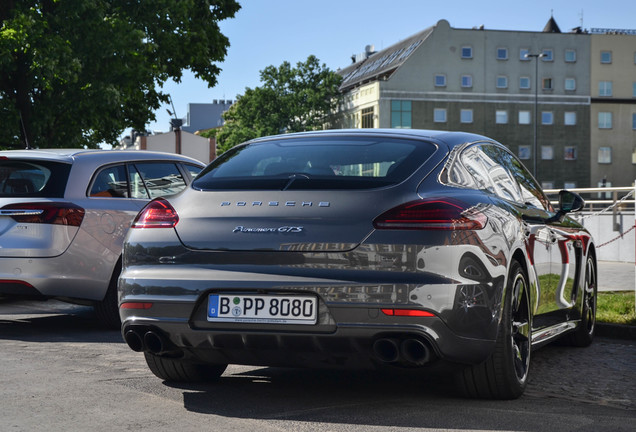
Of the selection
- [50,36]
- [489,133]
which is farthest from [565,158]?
[50,36]

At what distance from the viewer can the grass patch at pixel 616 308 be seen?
943 centimetres

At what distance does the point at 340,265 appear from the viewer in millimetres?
5262

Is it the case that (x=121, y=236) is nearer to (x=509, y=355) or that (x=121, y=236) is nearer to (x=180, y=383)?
(x=180, y=383)

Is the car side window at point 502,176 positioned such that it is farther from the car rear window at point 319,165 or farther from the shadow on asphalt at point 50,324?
the shadow on asphalt at point 50,324

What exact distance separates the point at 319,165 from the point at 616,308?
549 cm

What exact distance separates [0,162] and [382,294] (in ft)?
17.3

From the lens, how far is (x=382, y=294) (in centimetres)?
519

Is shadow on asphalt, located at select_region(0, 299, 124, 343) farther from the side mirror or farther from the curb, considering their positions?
the curb

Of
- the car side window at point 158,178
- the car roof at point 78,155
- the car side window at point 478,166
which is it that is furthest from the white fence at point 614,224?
the car side window at point 478,166

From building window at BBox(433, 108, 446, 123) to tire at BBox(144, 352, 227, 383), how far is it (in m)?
84.4

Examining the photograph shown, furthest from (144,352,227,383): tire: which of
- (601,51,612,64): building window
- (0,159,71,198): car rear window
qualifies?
(601,51,612,64): building window

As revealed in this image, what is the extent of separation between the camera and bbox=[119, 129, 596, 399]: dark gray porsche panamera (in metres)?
5.21

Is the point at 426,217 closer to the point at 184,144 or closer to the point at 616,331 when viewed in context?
the point at 616,331

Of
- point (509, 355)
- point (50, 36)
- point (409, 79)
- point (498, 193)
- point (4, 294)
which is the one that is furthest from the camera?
point (409, 79)
